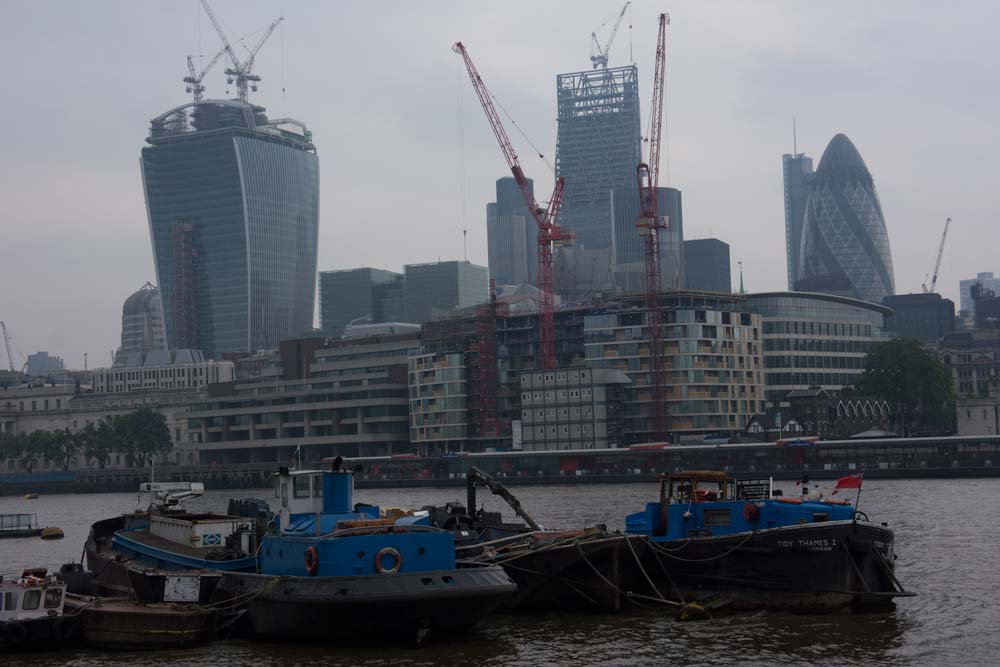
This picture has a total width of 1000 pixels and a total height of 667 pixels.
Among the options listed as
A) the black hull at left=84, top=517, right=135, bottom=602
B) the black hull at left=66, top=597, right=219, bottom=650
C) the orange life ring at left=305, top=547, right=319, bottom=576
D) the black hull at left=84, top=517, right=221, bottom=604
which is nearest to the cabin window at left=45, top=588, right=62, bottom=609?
the black hull at left=66, top=597, right=219, bottom=650

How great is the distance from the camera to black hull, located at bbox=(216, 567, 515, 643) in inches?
1506

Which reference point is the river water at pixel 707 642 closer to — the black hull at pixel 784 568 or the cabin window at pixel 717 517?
the black hull at pixel 784 568

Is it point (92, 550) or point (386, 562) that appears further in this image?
point (92, 550)

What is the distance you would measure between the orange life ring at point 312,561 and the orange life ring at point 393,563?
6.61 feet

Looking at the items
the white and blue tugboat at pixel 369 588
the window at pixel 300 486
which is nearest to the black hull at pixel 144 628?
the white and blue tugboat at pixel 369 588

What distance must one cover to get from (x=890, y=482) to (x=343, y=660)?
10910 centimetres

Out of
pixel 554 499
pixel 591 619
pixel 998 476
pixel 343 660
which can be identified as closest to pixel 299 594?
pixel 343 660

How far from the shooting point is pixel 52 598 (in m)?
41.3

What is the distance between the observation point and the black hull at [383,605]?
38.2 meters

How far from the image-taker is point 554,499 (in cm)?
11994

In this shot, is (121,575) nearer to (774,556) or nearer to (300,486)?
(300,486)

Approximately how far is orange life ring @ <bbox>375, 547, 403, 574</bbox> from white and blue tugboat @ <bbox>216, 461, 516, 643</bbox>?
0.03 metres

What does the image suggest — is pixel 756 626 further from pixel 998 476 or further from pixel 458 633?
pixel 998 476

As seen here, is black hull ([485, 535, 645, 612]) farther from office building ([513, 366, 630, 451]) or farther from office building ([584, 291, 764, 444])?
office building ([584, 291, 764, 444])
